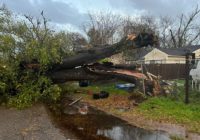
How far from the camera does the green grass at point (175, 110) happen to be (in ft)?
Answer: 33.1

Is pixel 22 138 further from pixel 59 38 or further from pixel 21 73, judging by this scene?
pixel 59 38

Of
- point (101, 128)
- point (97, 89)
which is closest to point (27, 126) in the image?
point (101, 128)

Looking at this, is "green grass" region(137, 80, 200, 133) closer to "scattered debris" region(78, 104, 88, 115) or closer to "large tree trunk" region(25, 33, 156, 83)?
"scattered debris" region(78, 104, 88, 115)

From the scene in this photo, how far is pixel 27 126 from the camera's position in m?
9.13

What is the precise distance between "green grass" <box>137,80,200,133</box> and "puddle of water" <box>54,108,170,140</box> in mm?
1269

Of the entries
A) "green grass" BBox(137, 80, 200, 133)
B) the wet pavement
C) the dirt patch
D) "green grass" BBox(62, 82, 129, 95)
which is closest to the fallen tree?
"green grass" BBox(62, 82, 129, 95)

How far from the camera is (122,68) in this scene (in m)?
16.4

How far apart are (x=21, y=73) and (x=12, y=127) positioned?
5885 millimetres

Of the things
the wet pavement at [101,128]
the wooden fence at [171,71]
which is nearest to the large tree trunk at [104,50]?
the wet pavement at [101,128]

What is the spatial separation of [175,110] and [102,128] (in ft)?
10.7

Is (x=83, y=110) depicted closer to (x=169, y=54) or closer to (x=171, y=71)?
(x=171, y=71)

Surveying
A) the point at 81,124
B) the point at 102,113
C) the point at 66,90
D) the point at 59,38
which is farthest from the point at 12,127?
the point at 66,90

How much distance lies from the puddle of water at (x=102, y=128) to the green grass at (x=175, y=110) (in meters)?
1.27

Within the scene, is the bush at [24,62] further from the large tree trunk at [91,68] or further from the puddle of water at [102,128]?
the puddle of water at [102,128]
